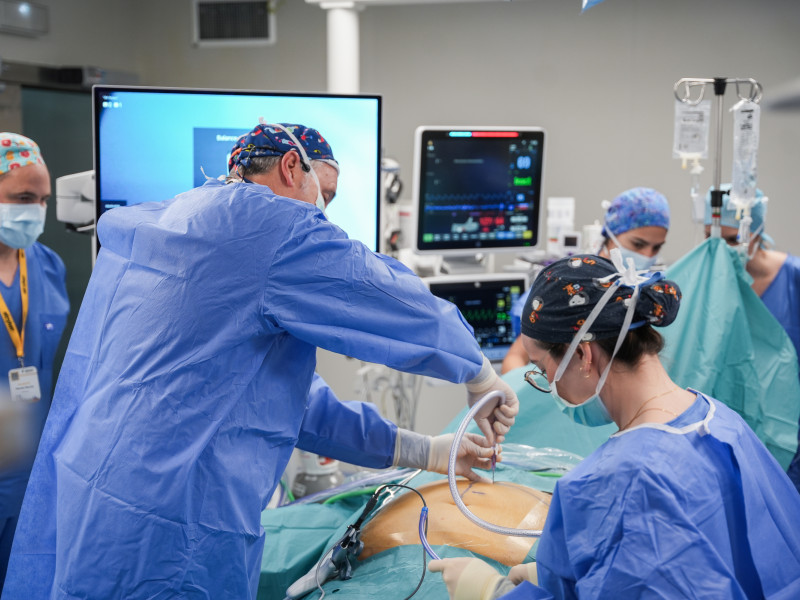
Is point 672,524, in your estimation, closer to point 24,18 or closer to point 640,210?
point 640,210

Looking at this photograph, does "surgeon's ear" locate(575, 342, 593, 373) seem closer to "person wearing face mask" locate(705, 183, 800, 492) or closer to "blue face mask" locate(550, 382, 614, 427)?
"blue face mask" locate(550, 382, 614, 427)

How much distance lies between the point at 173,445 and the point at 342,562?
1.74ft

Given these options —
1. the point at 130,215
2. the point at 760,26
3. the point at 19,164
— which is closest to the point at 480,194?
the point at 19,164

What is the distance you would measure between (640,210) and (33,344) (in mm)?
1944

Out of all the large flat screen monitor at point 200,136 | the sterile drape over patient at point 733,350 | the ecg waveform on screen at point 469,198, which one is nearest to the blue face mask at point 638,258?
the sterile drape over patient at point 733,350

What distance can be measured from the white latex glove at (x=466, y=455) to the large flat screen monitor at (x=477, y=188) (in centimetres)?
124

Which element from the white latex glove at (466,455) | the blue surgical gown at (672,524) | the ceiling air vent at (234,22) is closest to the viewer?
the blue surgical gown at (672,524)

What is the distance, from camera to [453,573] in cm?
132

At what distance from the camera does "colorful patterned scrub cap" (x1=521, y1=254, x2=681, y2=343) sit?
120cm

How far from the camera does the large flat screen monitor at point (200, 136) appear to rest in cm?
212

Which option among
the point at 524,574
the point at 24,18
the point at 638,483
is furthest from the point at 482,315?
the point at 24,18

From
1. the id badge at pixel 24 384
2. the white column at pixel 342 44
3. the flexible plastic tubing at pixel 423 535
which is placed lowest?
the flexible plastic tubing at pixel 423 535

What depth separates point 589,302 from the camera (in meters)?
1.21

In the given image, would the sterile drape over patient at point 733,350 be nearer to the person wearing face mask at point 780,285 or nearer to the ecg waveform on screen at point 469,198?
the person wearing face mask at point 780,285
